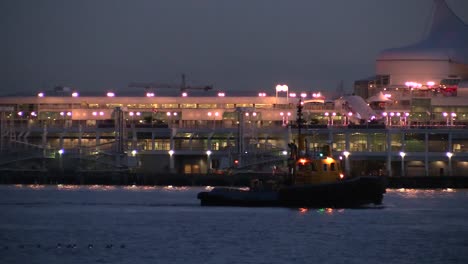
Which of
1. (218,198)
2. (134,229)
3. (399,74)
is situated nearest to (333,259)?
(134,229)

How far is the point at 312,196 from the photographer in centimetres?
9494

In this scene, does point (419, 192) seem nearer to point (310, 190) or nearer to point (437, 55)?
point (310, 190)

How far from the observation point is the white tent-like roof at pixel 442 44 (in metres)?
191

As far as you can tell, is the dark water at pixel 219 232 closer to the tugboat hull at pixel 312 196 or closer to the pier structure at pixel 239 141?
the tugboat hull at pixel 312 196

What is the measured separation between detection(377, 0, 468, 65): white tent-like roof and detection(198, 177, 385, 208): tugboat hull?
9436cm

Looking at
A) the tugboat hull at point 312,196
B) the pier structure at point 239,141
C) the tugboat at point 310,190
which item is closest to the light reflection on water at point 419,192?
the pier structure at point 239,141

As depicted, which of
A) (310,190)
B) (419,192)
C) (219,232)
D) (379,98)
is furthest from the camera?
(379,98)

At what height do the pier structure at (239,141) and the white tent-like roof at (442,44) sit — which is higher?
the white tent-like roof at (442,44)

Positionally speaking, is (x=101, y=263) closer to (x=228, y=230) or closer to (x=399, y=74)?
(x=228, y=230)

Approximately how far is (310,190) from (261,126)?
79.7m

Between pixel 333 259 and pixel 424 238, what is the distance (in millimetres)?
10571

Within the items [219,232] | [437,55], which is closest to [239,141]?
[437,55]

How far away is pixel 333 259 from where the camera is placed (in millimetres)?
69125

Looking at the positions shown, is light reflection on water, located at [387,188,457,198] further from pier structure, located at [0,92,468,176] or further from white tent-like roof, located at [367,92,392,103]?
white tent-like roof, located at [367,92,392,103]
